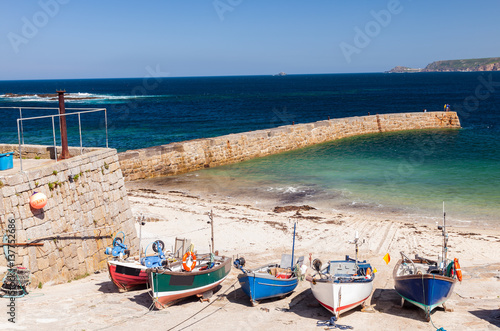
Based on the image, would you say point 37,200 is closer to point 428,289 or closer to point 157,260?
→ point 157,260

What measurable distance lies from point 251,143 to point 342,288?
80.3ft

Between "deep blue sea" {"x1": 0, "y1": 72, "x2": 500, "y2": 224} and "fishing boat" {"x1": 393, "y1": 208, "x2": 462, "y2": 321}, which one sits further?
"deep blue sea" {"x1": 0, "y1": 72, "x2": 500, "y2": 224}

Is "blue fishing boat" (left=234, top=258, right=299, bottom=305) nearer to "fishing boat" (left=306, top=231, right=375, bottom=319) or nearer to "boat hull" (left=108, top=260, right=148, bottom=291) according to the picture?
"fishing boat" (left=306, top=231, right=375, bottom=319)

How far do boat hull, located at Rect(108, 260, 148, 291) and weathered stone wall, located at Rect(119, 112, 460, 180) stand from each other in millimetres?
15122

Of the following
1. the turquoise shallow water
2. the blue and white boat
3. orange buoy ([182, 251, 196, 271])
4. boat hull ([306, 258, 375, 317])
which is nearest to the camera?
boat hull ([306, 258, 375, 317])

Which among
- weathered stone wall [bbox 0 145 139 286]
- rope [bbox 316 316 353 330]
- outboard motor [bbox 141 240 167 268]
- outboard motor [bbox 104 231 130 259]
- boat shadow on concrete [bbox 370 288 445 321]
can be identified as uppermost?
weathered stone wall [bbox 0 145 139 286]

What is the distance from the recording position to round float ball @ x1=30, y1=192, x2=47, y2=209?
35.7 ft

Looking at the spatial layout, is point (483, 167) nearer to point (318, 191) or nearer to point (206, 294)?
point (318, 191)

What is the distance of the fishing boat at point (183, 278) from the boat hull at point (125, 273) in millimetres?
801

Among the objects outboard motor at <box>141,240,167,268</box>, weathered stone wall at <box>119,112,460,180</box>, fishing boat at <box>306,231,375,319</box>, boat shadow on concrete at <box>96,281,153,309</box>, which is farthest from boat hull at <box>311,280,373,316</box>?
weathered stone wall at <box>119,112,460,180</box>

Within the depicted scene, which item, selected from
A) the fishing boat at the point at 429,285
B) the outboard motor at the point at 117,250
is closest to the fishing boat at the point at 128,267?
the outboard motor at the point at 117,250

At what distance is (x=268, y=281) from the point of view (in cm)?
1173

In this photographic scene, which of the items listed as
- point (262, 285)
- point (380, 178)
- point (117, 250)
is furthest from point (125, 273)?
point (380, 178)

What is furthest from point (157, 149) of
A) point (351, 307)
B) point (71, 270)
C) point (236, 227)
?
point (351, 307)
